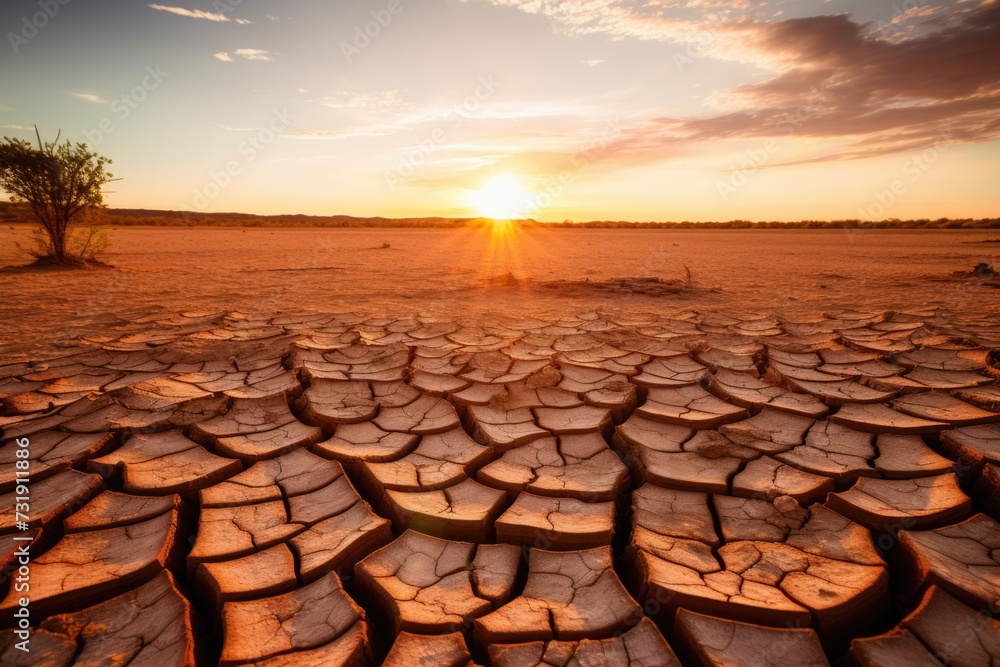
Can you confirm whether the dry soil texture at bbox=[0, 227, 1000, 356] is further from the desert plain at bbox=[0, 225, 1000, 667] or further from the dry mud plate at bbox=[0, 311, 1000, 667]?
the dry mud plate at bbox=[0, 311, 1000, 667]

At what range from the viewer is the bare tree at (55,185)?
22.9ft

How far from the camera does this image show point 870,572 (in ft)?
4.26

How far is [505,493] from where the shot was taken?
1746mm

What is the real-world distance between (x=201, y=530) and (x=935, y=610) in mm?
2065

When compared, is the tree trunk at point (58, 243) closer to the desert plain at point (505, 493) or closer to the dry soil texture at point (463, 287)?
the dry soil texture at point (463, 287)

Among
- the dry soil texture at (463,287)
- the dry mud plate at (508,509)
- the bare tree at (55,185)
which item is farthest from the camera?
the bare tree at (55,185)

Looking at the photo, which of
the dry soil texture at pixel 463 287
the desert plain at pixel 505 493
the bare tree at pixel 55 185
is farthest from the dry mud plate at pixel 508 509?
the bare tree at pixel 55 185

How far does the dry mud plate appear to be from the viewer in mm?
1168

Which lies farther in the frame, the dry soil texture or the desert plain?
the dry soil texture

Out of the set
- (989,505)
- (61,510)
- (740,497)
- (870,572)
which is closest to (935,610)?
(870,572)

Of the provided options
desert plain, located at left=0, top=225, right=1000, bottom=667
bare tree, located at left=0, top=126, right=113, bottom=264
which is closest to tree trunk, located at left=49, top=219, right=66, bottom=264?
bare tree, located at left=0, top=126, right=113, bottom=264

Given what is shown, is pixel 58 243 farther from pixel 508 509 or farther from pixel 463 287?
pixel 508 509

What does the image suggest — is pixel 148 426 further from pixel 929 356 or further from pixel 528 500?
pixel 929 356

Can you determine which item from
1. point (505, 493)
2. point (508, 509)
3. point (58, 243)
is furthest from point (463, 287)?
point (58, 243)
